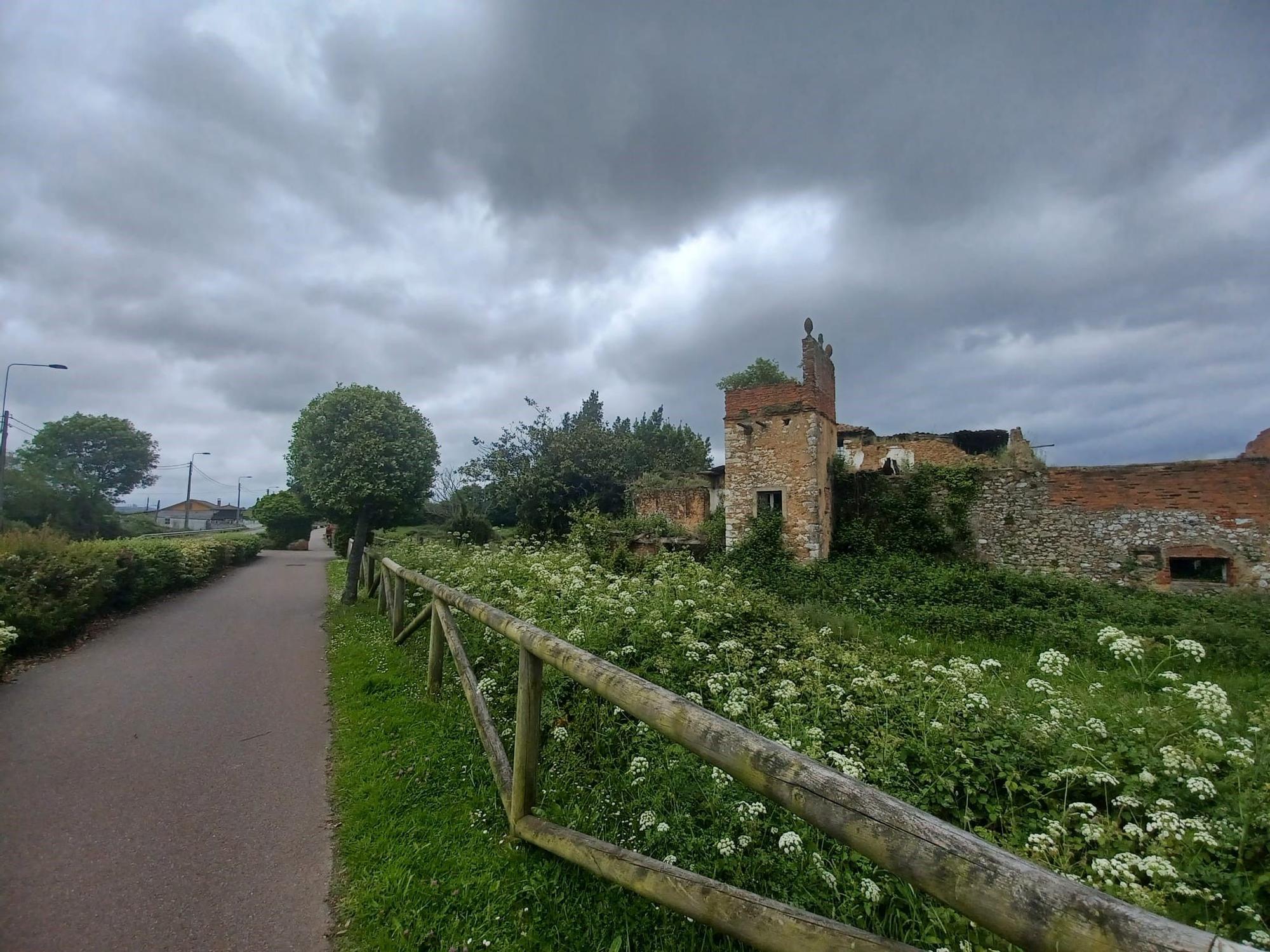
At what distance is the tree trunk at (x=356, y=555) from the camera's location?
1055 cm

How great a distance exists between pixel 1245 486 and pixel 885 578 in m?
6.68

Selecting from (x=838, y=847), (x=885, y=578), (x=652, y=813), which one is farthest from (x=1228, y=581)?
(x=652, y=813)

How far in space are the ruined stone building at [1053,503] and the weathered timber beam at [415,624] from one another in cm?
875

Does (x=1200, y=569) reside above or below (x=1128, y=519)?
below

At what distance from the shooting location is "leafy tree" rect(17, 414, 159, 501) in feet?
112

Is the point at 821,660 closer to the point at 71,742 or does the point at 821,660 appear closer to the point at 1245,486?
the point at 71,742

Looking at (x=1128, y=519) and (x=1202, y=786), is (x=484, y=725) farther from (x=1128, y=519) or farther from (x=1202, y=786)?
(x=1128, y=519)

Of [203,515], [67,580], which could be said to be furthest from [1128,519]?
[203,515]

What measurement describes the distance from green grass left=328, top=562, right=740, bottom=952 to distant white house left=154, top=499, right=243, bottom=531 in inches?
2553

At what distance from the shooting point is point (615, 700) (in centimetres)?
211

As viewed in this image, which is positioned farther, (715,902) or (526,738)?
(526,738)

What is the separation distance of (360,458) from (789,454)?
916 cm

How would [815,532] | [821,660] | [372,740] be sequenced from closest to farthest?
[372,740]
[821,660]
[815,532]

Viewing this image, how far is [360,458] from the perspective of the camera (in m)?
9.95
